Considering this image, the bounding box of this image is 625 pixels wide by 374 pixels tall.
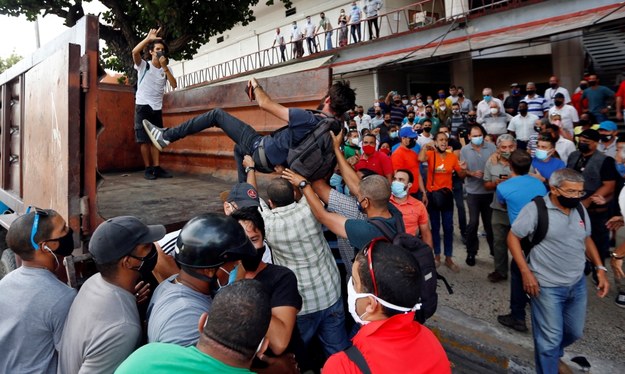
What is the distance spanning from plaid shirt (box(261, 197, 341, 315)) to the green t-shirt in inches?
50.5

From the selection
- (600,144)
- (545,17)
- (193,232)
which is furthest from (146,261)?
(545,17)

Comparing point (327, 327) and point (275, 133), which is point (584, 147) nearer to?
point (275, 133)

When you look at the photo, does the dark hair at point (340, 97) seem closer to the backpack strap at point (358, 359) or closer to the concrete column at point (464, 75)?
the backpack strap at point (358, 359)

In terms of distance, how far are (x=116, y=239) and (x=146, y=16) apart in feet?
28.5

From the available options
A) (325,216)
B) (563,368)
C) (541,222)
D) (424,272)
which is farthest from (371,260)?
(563,368)

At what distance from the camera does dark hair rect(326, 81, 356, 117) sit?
300cm

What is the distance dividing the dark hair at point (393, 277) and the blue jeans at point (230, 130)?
2090 mm

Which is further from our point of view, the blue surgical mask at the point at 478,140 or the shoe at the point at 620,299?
the blue surgical mask at the point at 478,140

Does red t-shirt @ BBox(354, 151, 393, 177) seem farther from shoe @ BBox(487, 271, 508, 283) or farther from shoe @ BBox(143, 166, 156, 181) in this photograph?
shoe @ BBox(143, 166, 156, 181)

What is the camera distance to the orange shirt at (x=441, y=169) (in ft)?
17.0

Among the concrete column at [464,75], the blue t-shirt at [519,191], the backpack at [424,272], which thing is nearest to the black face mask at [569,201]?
the blue t-shirt at [519,191]

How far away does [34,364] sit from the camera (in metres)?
1.82

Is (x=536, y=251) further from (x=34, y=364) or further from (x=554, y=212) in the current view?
(x=34, y=364)

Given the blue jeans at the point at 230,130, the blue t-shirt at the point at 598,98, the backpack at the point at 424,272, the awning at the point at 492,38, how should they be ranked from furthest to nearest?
the awning at the point at 492,38 < the blue t-shirt at the point at 598,98 < the blue jeans at the point at 230,130 < the backpack at the point at 424,272
